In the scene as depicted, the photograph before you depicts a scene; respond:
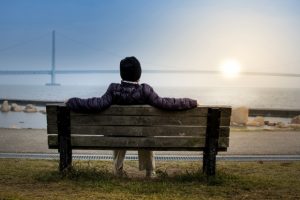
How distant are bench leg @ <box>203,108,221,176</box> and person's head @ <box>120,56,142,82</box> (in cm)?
67

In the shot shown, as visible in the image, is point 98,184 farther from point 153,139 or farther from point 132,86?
point 132,86

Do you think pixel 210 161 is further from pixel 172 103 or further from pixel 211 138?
pixel 172 103

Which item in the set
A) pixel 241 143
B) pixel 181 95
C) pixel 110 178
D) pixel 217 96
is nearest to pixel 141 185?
pixel 110 178

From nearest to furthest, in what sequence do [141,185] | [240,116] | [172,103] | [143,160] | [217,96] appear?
[141,185]
[172,103]
[143,160]
[240,116]
[217,96]

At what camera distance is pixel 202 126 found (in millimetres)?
4129

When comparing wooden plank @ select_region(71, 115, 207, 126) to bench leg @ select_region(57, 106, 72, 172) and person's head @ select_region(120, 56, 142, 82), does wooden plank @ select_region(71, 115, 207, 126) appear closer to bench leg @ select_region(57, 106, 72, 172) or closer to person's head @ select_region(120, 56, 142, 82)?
bench leg @ select_region(57, 106, 72, 172)

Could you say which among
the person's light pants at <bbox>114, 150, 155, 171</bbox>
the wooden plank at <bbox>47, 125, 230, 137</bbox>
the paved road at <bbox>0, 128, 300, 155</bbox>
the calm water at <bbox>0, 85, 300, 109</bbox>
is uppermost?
the wooden plank at <bbox>47, 125, 230, 137</bbox>

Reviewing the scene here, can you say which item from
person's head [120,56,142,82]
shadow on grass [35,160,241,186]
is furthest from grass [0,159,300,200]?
person's head [120,56,142,82]

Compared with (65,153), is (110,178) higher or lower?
lower

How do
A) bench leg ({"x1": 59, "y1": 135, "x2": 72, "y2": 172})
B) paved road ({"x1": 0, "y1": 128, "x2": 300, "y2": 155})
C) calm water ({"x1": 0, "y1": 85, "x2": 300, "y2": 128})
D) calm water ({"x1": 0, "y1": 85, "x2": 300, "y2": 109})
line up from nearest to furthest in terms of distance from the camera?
bench leg ({"x1": 59, "y1": 135, "x2": 72, "y2": 172}), paved road ({"x1": 0, "y1": 128, "x2": 300, "y2": 155}), calm water ({"x1": 0, "y1": 85, "x2": 300, "y2": 128}), calm water ({"x1": 0, "y1": 85, "x2": 300, "y2": 109})

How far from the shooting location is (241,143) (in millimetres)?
7617

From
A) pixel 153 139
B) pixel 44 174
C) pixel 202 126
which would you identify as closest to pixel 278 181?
pixel 202 126

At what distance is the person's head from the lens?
4.21m

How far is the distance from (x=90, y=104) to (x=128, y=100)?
32 cm
